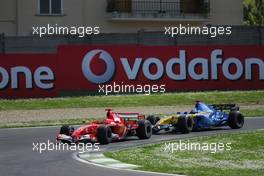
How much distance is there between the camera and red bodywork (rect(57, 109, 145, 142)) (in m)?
18.2

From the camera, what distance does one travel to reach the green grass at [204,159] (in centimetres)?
1334

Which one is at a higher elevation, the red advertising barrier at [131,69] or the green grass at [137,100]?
the red advertising barrier at [131,69]

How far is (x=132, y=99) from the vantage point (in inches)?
1275

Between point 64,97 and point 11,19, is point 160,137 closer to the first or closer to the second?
point 64,97

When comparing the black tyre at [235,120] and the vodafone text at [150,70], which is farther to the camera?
the vodafone text at [150,70]

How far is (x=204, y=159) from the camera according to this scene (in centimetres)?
1509

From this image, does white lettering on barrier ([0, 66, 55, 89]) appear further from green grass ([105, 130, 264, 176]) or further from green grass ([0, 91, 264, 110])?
green grass ([105, 130, 264, 176])

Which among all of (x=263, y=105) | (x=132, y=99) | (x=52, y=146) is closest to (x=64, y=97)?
(x=132, y=99)

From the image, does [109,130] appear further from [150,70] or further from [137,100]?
[150,70]

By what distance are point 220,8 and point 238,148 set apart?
27.6m
